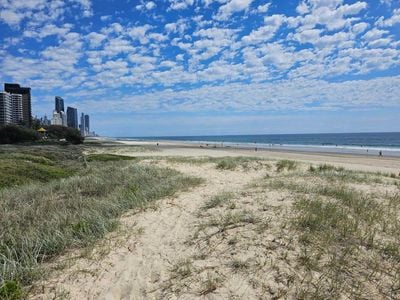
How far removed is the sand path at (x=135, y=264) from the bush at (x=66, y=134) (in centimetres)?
5849

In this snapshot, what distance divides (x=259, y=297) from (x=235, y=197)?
446cm

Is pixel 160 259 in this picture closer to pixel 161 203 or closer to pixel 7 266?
pixel 7 266

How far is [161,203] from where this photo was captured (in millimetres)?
8570

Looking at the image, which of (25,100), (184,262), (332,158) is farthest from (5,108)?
(184,262)

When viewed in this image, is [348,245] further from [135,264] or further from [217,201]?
[217,201]

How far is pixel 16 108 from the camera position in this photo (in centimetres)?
10681

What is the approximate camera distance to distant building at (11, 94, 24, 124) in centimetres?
10481

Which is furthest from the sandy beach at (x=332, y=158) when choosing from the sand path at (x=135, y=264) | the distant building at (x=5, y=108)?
the distant building at (x=5, y=108)

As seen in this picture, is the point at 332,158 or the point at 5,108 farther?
the point at 5,108

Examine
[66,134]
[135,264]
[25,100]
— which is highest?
[25,100]

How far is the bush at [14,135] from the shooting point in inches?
1955

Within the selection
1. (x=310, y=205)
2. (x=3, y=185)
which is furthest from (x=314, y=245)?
(x=3, y=185)

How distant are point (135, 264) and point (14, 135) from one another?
53096 millimetres

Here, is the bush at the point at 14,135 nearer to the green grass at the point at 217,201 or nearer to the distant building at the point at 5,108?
the green grass at the point at 217,201
